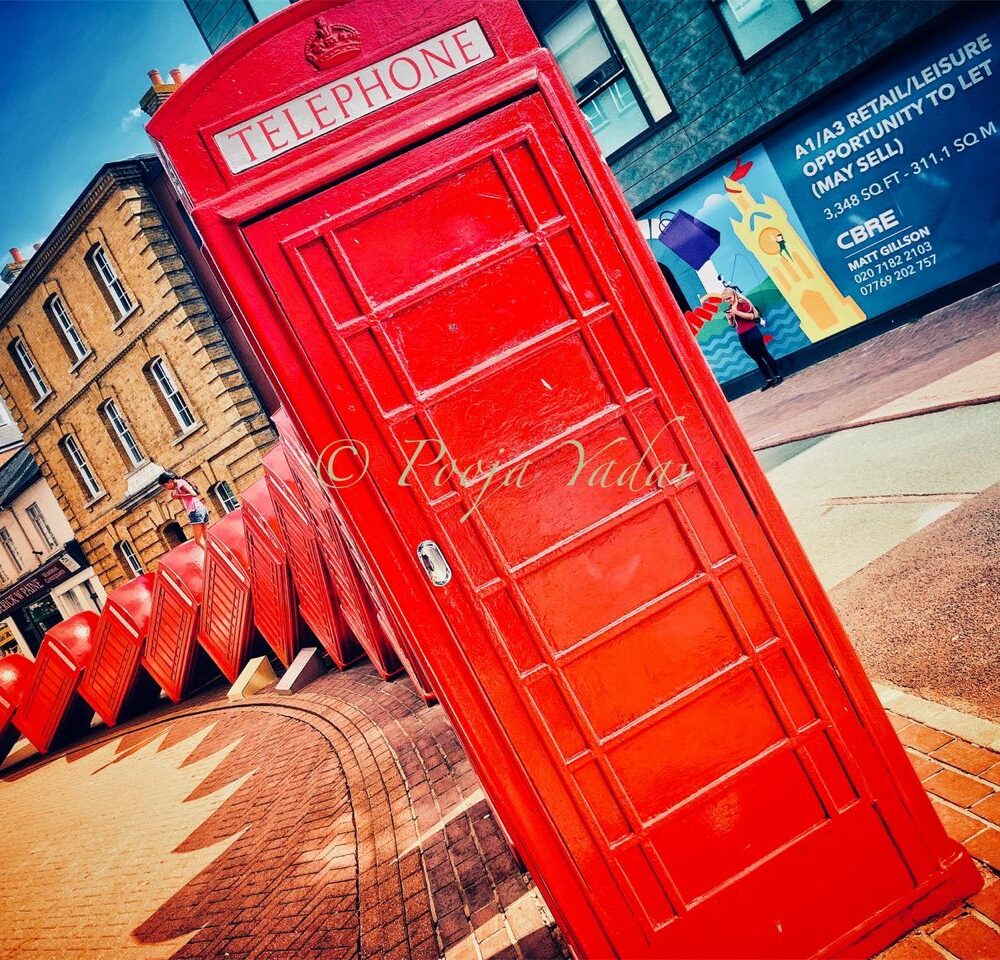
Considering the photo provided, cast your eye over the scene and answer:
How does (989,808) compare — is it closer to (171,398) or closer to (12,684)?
(12,684)

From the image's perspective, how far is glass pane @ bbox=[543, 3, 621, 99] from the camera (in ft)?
41.0

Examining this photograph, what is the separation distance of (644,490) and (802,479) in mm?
5064

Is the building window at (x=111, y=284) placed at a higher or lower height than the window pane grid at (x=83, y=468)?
higher

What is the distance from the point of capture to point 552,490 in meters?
2.16

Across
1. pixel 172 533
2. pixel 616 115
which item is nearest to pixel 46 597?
pixel 172 533

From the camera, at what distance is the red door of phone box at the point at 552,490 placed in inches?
79.9

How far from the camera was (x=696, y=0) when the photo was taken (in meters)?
11.3

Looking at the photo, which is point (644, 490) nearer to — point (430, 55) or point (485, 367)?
point (485, 367)

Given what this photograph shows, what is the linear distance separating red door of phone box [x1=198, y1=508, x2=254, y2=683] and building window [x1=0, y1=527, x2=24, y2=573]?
22.5 metres

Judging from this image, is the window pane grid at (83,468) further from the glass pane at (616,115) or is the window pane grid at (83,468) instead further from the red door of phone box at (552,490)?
the red door of phone box at (552,490)

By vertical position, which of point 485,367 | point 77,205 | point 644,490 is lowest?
point 644,490

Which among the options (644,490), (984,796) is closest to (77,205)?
(644,490)

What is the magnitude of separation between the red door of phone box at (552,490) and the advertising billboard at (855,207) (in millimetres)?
10885

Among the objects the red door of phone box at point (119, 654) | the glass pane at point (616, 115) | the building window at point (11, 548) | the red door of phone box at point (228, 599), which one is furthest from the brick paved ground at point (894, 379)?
the building window at point (11, 548)
